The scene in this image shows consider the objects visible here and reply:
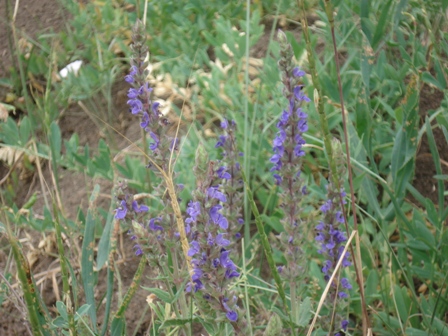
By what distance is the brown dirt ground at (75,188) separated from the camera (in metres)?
2.28

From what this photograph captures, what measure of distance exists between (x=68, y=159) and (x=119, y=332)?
1137 millimetres

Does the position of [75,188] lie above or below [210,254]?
below

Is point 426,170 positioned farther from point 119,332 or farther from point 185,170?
point 119,332

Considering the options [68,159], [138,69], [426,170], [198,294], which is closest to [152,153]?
[138,69]

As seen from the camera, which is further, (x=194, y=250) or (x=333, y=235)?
(x=333, y=235)

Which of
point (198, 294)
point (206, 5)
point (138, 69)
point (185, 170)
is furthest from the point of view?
point (206, 5)

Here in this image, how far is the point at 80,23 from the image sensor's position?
319 centimetres

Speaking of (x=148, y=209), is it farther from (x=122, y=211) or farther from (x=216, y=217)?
(x=216, y=217)

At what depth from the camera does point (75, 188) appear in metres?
2.77

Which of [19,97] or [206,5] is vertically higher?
[206,5]

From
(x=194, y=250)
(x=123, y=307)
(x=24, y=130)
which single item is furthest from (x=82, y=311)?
(x=24, y=130)

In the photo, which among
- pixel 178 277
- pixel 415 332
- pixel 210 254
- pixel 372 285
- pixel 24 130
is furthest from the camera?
pixel 24 130

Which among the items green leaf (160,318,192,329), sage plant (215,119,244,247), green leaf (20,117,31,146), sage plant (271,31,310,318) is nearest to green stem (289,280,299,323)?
sage plant (271,31,310,318)

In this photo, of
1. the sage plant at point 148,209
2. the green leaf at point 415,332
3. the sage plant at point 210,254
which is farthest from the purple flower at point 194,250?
the green leaf at point 415,332
